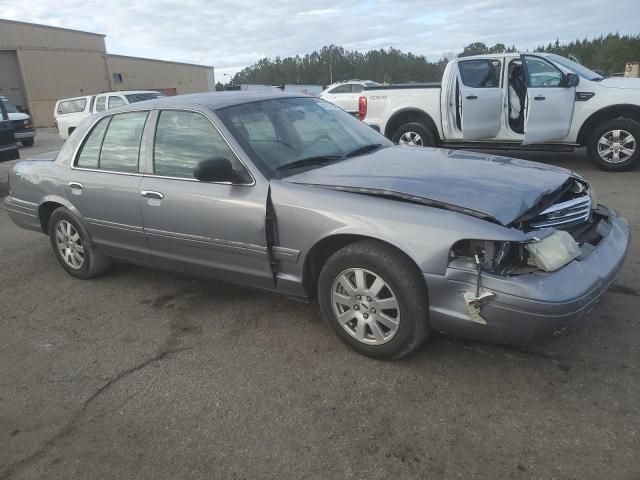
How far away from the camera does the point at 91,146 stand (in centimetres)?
443

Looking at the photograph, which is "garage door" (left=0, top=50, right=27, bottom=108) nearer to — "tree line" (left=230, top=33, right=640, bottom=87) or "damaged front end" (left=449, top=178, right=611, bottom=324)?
"damaged front end" (left=449, top=178, right=611, bottom=324)

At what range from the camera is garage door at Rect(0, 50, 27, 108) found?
110 ft

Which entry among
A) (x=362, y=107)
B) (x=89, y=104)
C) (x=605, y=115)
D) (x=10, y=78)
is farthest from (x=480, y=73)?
(x=10, y=78)

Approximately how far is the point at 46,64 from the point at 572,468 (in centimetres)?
4054

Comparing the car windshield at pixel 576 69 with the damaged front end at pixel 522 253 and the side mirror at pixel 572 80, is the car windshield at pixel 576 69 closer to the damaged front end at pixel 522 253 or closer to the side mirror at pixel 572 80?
the side mirror at pixel 572 80

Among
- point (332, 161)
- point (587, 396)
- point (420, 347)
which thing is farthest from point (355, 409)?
point (332, 161)

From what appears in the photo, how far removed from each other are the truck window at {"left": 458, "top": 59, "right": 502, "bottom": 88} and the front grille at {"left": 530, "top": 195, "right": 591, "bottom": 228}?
5.79m

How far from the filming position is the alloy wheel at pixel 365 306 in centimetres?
296

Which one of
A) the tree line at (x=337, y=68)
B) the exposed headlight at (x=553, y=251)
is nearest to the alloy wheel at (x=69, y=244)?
the exposed headlight at (x=553, y=251)

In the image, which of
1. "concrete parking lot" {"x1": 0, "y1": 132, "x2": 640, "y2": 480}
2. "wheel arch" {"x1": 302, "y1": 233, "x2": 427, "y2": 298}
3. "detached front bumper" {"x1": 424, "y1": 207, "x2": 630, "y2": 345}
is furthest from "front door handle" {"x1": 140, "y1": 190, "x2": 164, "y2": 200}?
"detached front bumper" {"x1": 424, "y1": 207, "x2": 630, "y2": 345}

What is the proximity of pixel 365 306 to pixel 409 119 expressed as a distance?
6.96 meters

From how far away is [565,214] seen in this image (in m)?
3.07

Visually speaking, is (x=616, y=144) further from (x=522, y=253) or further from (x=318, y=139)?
(x=522, y=253)

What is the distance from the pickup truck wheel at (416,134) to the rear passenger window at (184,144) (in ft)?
19.5
